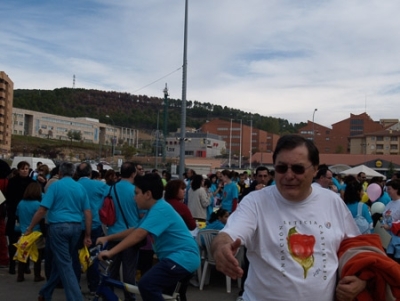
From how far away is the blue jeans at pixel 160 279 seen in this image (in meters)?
4.94

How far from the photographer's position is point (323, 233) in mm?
2844

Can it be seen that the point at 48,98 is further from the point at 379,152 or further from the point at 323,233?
the point at 323,233

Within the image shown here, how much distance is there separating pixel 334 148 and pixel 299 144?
461ft

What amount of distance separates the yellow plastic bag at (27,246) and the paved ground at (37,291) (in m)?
0.56

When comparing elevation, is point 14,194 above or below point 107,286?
above

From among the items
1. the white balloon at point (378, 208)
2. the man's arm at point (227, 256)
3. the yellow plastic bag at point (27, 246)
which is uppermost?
the man's arm at point (227, 256)

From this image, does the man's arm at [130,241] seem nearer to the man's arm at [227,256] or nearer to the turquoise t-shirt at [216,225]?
the man's arm at [227,256]

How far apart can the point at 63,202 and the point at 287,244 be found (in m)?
4.71

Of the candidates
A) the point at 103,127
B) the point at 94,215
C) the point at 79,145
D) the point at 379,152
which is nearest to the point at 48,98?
the point at 103,127

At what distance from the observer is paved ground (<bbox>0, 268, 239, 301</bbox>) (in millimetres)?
8109

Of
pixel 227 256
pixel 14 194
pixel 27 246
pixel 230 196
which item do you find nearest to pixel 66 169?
pixel 27 246

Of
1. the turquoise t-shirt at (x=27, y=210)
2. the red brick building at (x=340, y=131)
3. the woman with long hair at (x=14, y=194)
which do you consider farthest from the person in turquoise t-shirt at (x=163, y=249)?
the red brick building at (x=340, y=131)

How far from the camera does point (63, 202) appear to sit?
6.95 m

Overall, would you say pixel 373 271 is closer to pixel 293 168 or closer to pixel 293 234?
pixel 293 234
